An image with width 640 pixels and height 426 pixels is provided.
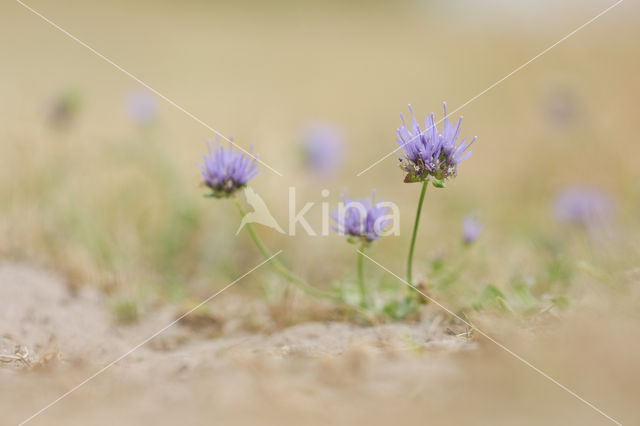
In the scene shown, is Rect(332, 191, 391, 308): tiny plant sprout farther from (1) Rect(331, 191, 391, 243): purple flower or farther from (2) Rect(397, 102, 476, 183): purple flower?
(2) Rect(397, 102, 476, 183): purple flower

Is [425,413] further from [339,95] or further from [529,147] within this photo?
[339,95]

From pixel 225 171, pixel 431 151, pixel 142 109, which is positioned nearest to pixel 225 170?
pixel 225 171

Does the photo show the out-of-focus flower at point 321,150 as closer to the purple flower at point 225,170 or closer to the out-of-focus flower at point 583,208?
the out-of-focus flower at point 583,208

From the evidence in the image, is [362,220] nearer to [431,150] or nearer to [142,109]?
[431,150]

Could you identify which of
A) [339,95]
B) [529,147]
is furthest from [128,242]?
[339,95]

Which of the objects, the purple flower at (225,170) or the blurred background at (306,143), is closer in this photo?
the purple flower at (225,170)

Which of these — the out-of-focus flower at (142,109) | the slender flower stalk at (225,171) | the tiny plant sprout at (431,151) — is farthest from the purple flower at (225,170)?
the out-of-focus flower at (142,109)
